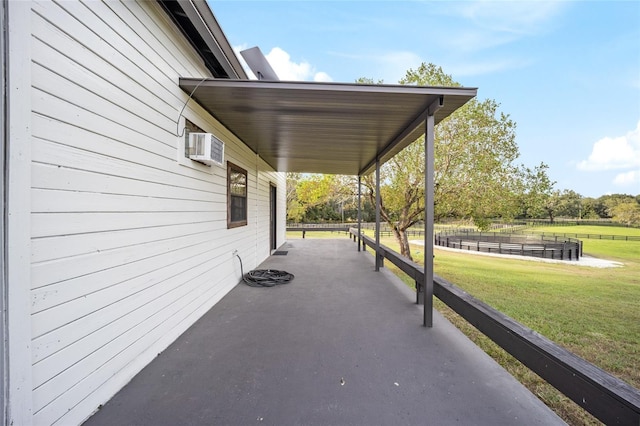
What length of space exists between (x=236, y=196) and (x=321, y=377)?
3.36 m

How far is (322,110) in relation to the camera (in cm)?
301

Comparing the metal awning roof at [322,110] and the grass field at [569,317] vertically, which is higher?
the metal awning roof at [322,110]

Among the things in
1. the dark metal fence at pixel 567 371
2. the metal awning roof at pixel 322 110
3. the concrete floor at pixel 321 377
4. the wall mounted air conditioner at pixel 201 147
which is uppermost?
the metal awning roof at pixel 322 110

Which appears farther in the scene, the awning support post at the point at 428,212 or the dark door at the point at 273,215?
the dark door at the point at 273,215

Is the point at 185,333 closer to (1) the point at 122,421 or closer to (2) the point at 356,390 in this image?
(1) the point at 122,421

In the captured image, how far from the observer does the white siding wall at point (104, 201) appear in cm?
133

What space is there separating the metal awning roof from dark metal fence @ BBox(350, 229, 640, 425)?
197 centimetres

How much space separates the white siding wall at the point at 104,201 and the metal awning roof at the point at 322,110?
23.5 inches

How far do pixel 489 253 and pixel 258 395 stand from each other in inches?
782

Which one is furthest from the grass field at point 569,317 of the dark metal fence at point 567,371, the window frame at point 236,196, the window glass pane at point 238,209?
the window glass pane at point 238,209

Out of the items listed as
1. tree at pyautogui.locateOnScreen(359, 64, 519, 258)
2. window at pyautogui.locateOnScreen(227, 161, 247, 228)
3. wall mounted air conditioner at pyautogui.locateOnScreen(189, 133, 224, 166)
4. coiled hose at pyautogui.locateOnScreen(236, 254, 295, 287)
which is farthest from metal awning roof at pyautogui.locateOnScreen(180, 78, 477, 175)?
tree at pyautogui.locateOnScreen(359, 64, 519, 258)

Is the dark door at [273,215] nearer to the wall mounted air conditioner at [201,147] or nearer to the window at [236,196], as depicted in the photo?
the window at [236,196]

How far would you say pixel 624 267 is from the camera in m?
13.4

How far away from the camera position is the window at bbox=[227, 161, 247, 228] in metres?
4.16
